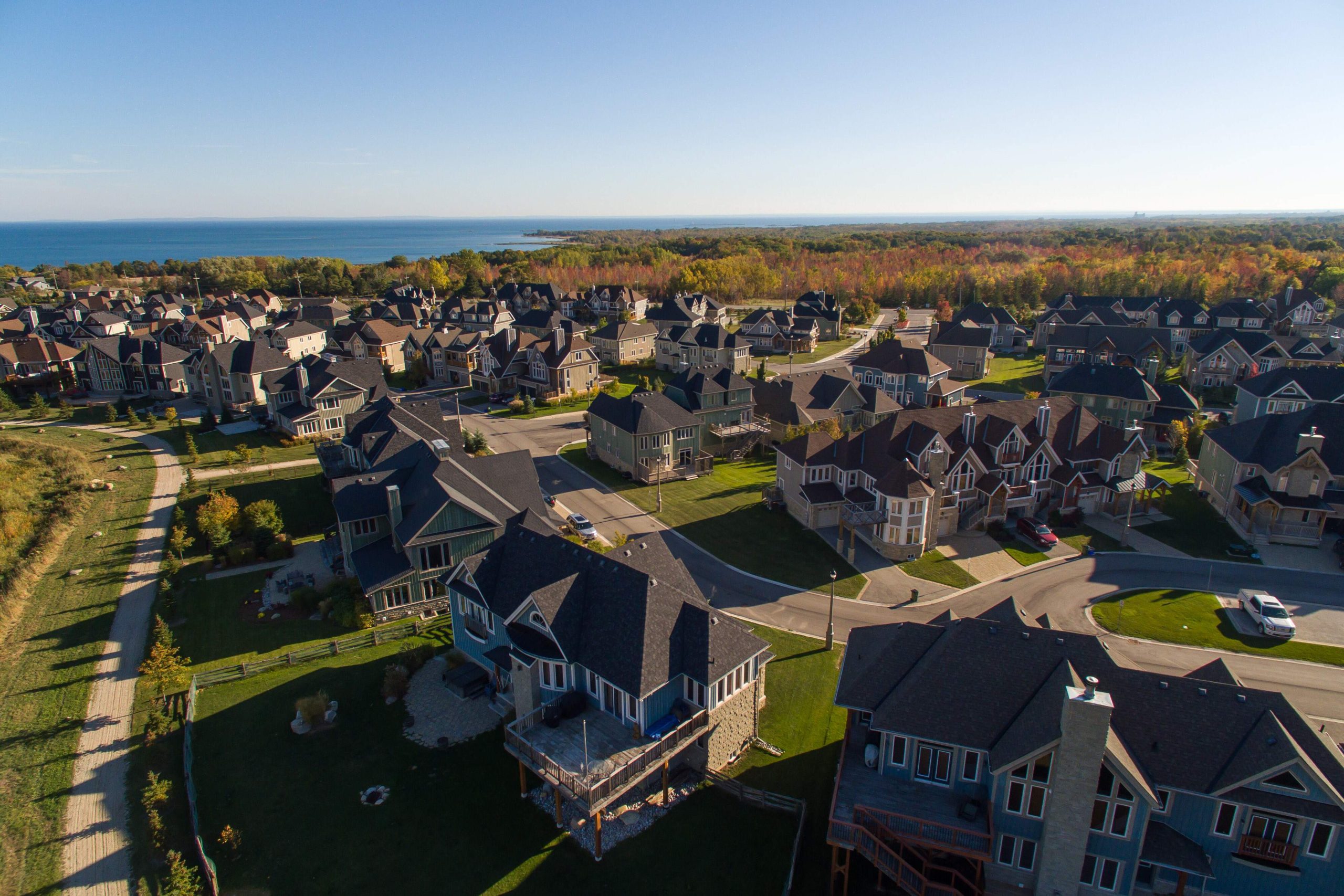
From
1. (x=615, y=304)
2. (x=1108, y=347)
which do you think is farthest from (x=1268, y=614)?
(x=615, y=304)

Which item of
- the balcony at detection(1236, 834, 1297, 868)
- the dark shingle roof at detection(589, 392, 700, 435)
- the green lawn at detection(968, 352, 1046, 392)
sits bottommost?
the green lawn at detection(968, 352, 1046, 392)

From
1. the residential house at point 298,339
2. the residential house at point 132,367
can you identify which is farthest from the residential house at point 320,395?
the residential house at point 298,339

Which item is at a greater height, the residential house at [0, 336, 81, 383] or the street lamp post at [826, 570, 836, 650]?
the residential house at [0, 336, 81, 383]

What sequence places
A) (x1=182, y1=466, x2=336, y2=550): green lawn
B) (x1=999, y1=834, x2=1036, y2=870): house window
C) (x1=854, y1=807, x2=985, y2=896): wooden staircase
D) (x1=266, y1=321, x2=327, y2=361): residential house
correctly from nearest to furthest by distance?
(x1=999, y1=834, x2=1036, y2=870): house window
(x1=854, y1=807, x2=985, y2=896): wooden staircase
(x1=182, y1=466, x2=336, y2=550): green lawn
(x1=266, y1=321, x2=327, y2=361): residential house

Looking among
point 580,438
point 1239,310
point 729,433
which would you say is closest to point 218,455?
point 580,438

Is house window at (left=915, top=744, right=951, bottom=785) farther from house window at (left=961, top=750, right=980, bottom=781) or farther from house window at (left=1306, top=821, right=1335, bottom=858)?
house window at (left=1306, top=821, right=1335, bottom=858)

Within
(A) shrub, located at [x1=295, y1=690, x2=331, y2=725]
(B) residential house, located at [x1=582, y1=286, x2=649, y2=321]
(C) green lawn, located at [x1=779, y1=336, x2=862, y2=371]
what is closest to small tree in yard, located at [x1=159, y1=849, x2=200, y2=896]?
(A) shrub, located at [x1=295, y1=690, x2=331, y2=725]

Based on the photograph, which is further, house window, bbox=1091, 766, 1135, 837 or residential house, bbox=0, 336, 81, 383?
residential house, bbox=0, 336, 81, 383
